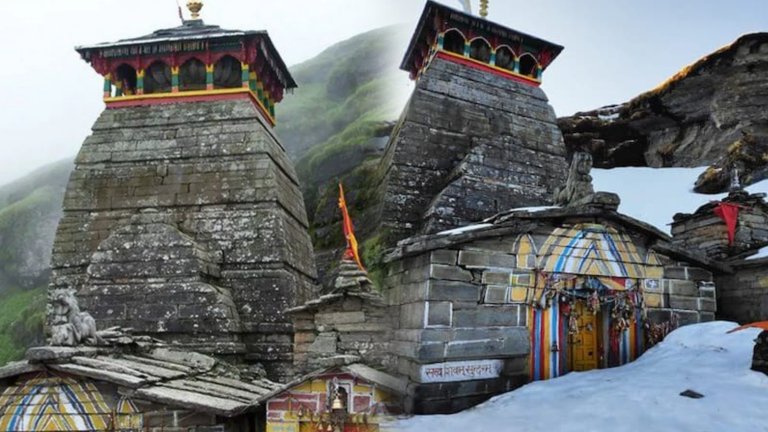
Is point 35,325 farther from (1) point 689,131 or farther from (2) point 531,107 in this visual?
(1) point 689,131

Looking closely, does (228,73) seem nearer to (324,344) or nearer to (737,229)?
(324,344)

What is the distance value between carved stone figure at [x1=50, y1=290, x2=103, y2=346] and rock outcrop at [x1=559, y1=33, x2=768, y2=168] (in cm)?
2611

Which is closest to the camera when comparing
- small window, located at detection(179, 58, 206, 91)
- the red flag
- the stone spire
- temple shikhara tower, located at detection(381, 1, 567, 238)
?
the stone spire

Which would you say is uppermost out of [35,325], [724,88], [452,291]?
[724,88]

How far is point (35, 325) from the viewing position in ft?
90.5

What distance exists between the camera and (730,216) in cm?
1477

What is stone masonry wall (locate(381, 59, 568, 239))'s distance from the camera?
17.3 m

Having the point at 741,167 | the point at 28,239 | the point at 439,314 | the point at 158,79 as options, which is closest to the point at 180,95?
the point at 158,79

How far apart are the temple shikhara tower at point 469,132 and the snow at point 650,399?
831 centimetres

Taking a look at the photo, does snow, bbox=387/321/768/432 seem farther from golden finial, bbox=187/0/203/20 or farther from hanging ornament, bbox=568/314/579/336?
golden finial, bbox=187/0/203/20

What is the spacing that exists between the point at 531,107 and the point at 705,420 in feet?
52.7

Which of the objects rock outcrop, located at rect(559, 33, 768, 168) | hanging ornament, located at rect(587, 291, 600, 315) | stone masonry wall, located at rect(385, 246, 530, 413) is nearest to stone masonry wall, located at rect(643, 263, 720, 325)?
hanging ornament, located at rect(587, 291, 600, 315)

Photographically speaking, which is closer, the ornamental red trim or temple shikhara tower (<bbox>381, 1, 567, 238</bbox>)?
temple shikhara tower (<bbox>381, 1, 567, 238</bbox>)

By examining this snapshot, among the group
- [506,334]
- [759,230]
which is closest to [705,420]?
[506,334]
